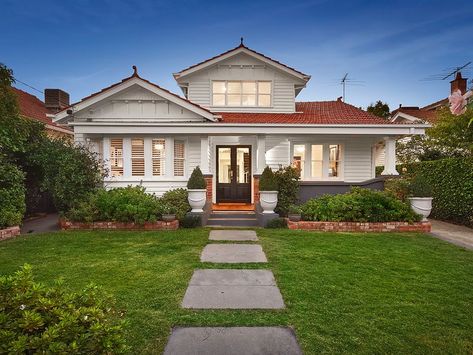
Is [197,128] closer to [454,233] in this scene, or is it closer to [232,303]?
[232,303]

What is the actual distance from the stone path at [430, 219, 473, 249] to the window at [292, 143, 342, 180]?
15.7 feet

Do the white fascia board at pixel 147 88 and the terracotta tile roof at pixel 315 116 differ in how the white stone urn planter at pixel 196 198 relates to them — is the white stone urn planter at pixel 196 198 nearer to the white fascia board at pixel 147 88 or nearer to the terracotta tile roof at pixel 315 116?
the white fascia board at pixel 147 88

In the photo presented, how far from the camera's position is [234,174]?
43.0 feet

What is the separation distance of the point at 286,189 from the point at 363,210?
8.69 feet

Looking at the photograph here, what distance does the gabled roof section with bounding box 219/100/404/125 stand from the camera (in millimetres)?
11523

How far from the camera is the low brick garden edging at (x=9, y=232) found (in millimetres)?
7762

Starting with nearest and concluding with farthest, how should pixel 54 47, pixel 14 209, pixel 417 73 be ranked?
pixel 14 209 → pixel 54 47 → pixel 417 73

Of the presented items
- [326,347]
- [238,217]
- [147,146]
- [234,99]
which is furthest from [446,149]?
[326,347]

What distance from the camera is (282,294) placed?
13.4 feet

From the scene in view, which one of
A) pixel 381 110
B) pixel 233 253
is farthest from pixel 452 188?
pixel 381 110

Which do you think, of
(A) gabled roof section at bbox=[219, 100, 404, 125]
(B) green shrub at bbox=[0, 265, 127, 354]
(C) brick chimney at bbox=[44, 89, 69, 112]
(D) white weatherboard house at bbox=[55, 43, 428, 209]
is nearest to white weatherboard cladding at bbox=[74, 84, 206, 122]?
(D) white weatherboard house at bbox=[55, 43, 428, 209]

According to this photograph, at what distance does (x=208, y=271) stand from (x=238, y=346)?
2353mm

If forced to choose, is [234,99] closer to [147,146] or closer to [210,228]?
[147,146]

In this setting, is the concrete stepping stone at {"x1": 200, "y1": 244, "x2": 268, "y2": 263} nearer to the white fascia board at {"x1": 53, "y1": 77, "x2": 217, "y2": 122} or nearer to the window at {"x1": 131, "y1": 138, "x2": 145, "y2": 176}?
the white fascia board at {"x1": 53, "y1": 77, "x2": 217, "y2": 122}
